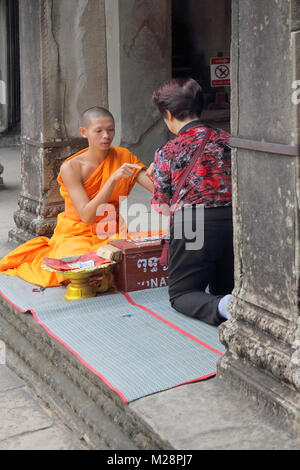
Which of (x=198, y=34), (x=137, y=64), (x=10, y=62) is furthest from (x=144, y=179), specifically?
(x=10, y=62)

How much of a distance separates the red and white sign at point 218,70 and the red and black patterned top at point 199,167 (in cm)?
597

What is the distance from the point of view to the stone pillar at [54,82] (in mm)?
4742

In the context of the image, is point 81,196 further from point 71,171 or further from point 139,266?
point 139,266

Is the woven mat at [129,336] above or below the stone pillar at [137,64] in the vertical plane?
below

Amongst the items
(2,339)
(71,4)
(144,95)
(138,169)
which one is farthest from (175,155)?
(144,95)

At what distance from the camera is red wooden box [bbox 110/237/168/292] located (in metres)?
3.97

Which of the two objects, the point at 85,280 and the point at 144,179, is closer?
the point at 85,280

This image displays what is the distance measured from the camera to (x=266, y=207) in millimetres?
2494

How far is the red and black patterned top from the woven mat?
2.11 feet

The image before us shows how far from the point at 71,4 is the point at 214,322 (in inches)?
102

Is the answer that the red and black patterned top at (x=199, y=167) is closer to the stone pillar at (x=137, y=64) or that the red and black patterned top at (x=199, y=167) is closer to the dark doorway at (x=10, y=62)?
the stone pillar at (x=137, y=64)

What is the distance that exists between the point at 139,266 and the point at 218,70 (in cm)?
581

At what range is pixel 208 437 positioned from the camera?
2.36m

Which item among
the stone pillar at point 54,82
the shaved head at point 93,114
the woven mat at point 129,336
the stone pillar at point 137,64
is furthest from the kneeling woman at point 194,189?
the stone pillar at point 137,64
